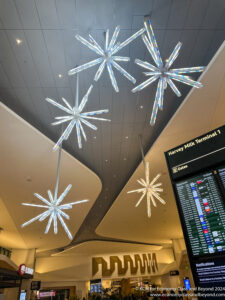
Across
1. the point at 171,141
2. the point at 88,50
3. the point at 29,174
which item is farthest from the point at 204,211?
the point at 29,174

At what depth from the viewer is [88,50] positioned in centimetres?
478

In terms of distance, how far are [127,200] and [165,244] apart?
16.7m

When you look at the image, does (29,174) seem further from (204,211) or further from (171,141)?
(204,211)

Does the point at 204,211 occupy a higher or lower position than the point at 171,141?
lower

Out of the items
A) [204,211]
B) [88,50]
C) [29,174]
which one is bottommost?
[204,211]

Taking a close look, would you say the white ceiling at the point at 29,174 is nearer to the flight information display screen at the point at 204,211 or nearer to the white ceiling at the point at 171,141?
the white ceiling at the point at 171,141

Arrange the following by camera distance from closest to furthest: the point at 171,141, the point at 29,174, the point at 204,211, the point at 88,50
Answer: the point at 204,211, the point at 88,50, the point at 171,141, the point at 29,174

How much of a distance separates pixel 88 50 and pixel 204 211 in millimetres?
4021

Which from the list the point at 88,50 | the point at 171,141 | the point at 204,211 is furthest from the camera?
the point at 171,141

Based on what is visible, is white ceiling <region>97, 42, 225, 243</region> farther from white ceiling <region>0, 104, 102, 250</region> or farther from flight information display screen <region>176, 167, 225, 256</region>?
flight information display screen <region>176, 167, 225, 256</region>

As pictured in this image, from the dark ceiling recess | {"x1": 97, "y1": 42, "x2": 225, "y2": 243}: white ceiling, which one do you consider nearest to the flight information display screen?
{"x1": 97, "y1": 42, "x2": 225, "y2": 243}: white ceiling

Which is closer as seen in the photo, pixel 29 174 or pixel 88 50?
pixel 88 50

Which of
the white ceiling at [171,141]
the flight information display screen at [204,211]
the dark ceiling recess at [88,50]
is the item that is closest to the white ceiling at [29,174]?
the dark ceiling recess at [88,50]

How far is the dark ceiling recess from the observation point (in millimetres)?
4062
